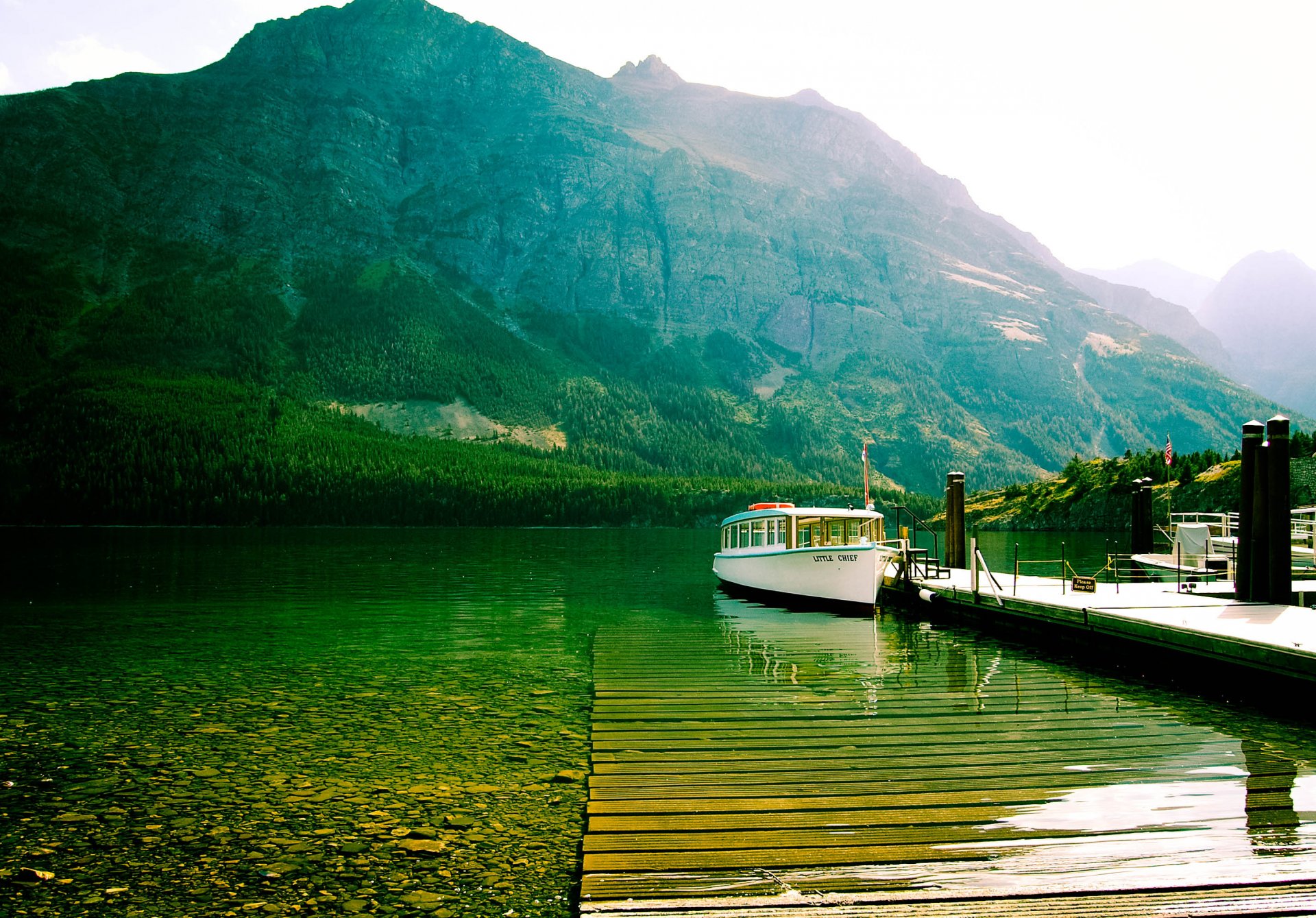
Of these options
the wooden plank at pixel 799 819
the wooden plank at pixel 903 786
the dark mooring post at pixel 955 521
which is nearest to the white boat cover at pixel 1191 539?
the dark mooring post at pixel 955 521

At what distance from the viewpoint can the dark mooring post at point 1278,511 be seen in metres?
26.7

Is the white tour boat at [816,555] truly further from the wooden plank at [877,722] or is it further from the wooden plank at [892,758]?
the wooden plank at [892,758]

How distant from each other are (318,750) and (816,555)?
27.9m

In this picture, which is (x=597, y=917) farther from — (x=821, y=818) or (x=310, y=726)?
(x=310, y=726)

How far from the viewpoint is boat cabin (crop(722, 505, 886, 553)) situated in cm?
4312

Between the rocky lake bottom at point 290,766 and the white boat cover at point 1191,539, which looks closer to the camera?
the rocky lake bottom at point 290,766

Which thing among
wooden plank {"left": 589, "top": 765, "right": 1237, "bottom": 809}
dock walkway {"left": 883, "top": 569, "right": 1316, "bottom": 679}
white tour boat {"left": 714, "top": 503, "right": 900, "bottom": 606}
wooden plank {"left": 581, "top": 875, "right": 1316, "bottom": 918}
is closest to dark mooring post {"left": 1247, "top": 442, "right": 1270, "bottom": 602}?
dock walkway {"left": 883, "top": 569, "right": 1316, "bottom": 679}

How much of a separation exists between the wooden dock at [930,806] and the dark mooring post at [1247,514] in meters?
9.44

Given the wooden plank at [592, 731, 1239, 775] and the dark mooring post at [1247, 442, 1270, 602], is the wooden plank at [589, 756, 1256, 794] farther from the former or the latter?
the dark mooring post at [1247, 442, 1270, 602]

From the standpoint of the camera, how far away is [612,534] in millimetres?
168625

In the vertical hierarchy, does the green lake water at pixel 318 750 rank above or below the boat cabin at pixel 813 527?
below

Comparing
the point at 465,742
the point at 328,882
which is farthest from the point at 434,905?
the point at 465,742

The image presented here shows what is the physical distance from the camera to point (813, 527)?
44.8m

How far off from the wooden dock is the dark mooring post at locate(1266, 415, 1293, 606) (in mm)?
9515
